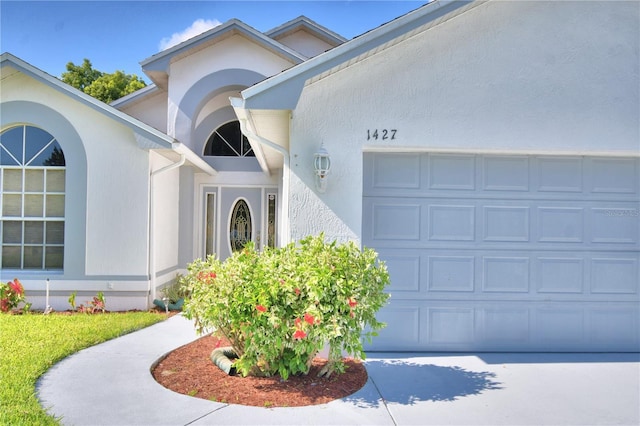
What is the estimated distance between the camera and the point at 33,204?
985 centimetres

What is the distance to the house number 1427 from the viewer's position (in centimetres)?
636

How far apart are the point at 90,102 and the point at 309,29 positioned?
7795 millimetres

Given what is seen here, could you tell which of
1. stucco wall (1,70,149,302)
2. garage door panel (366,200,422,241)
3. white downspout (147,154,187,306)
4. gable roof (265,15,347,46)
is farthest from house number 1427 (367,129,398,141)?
gable roof (265,15,347,46)

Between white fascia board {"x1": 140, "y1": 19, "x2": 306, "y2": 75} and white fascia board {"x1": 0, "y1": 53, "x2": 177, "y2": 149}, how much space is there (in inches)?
136

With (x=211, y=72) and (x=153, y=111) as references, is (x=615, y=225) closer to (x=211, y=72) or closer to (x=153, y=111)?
(x=211, y=72)

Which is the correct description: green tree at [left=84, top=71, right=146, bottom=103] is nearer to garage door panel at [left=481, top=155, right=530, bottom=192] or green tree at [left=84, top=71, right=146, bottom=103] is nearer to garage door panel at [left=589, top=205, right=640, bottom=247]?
garage door panel at [left=481, top=155, right=530, bottom=192]

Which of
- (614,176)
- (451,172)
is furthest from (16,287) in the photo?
(614,176)

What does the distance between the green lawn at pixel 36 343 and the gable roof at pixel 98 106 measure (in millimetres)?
3352

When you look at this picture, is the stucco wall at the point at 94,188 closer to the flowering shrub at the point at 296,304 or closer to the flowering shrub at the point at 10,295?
the flowering shrub at the point at 10,295

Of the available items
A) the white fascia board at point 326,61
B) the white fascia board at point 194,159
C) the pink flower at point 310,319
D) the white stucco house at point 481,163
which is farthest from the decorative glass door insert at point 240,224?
the pink flower at point 310,319

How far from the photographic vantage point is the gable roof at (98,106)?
30.3 feet

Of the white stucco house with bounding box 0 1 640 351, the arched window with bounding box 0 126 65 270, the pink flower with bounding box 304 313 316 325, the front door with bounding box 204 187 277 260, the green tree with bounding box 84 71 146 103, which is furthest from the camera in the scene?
the green tree with bounding box 84 71 146 103

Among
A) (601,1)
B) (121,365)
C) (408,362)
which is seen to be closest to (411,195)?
(408,362)

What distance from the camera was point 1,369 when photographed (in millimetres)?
5574
